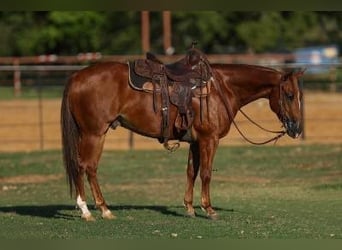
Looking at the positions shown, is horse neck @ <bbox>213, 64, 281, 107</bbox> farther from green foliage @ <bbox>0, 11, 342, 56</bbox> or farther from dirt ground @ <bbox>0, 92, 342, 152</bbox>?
green foliage @ <bbox>0, 11, 342, 56</bbox>

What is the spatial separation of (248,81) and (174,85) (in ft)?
3.25

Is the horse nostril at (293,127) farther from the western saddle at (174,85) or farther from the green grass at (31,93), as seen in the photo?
the green grass at (31,93)

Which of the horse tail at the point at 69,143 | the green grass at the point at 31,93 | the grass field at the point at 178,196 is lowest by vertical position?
the grass field at the point at 178,196

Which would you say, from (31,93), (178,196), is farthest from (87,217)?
(31,93)

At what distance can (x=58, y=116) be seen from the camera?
30.3m

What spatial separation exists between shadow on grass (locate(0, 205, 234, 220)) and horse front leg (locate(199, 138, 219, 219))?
1.01 ft

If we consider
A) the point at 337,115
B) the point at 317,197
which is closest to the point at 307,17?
the point at 337,115

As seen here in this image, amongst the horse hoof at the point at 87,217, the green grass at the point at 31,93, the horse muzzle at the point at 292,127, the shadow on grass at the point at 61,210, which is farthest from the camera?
the green grass at the point at 31,93

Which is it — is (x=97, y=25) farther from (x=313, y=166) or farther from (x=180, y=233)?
(x=180, y=233)

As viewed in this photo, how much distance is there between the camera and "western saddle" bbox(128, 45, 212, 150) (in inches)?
428

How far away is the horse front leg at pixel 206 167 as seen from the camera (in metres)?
11.0

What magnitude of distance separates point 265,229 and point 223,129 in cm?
173

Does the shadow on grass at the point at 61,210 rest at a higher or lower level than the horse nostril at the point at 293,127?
lower

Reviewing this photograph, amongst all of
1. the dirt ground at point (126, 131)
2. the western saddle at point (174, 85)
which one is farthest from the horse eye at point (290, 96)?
the dirt ground at point (126, 131)
